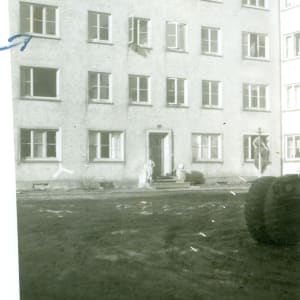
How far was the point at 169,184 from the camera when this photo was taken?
1.92 m

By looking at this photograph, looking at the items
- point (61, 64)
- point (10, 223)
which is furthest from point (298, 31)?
point (10, 223)

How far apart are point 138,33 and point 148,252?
0.83m

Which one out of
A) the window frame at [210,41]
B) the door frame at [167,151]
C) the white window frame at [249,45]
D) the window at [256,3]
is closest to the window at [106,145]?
the door frame at [167,151]

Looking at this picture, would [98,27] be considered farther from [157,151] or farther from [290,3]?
[290,3]

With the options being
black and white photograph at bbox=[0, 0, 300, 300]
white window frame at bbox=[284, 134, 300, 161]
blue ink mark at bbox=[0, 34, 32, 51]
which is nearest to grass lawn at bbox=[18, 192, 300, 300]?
black and white photograph at bbox=[0, 0, 300, 300]

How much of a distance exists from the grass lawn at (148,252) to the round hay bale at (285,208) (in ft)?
0.21

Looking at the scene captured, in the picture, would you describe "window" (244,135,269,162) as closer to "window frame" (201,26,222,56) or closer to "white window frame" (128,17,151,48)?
"window frame" (201,26,222,56)

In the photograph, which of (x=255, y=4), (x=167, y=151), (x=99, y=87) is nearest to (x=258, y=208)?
(x=167, y=151)

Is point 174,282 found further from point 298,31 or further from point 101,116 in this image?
point 298,31

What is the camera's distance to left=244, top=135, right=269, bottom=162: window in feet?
6.25

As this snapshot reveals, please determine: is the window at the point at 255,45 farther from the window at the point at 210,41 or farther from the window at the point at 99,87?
the window at the point at 99,87

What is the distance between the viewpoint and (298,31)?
184 cm

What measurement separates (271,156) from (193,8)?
648 millimetres

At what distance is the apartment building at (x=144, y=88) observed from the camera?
1774 mm
